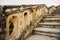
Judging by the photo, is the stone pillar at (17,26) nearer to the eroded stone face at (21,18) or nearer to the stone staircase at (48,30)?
the eroded stone face at (21,18)

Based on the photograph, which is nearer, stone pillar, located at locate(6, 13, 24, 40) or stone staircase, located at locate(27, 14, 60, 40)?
stone staircase, located at locate(27, 14, 60, 40)

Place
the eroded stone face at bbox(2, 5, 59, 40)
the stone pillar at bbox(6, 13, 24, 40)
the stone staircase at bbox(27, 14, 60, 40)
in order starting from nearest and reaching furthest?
the eroded stone face at bbox(2, 5, 59, 40), the stone staircase at bbox(27, 14, 60, 40), the stone pillar at bbox(6, 13, 24, 40)

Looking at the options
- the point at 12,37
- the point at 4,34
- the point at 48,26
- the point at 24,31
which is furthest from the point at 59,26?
the point at 4,34

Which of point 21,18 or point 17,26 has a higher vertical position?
point 21,18

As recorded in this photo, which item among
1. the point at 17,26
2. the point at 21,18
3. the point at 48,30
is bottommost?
the point at 48,30

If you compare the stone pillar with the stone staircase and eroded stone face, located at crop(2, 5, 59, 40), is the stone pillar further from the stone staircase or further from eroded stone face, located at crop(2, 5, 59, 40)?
the stone staircase

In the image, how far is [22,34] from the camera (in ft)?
13.0

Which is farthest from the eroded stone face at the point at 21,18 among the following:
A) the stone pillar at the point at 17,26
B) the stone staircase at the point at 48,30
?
the stone staircase at the point at 48,30

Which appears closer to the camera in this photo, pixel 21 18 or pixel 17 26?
pixel 17 26

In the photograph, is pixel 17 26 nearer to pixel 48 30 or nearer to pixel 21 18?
pixel 21 18

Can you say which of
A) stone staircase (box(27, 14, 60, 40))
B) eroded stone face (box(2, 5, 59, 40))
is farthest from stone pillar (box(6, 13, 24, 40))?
stone staircase (box(27, 14, 60, 40))

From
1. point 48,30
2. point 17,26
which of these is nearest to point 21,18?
point 17,26

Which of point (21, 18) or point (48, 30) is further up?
point (21, 18)

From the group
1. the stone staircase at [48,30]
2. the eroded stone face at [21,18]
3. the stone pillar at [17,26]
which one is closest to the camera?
the eroded stone face at [21,18]
